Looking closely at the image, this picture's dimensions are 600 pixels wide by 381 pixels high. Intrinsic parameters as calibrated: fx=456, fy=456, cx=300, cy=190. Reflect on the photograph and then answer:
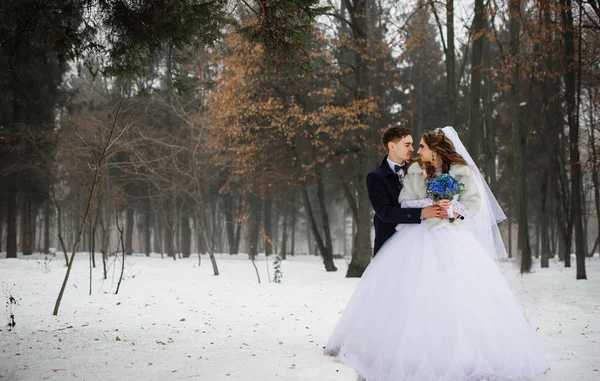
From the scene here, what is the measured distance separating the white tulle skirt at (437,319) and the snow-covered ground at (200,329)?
0.43 metres

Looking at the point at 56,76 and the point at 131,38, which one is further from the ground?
the point at 56,76

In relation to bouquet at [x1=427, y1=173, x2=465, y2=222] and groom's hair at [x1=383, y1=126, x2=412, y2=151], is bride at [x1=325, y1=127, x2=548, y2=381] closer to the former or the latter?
bouquet at [x1=427, y1=173, x2=465, y2=222]

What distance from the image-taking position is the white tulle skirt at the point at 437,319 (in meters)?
4.07

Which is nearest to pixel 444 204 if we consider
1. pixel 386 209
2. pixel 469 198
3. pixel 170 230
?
pixel 469 198

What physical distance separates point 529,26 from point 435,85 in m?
14.1

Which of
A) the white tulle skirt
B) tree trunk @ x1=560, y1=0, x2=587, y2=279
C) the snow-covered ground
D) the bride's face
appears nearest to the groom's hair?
the bride's face

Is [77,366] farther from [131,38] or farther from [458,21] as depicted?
[458,21]

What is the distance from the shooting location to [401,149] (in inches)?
195

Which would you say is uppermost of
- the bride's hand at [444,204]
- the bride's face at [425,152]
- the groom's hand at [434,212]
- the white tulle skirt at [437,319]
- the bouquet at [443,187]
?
the bride's face at [425,152]

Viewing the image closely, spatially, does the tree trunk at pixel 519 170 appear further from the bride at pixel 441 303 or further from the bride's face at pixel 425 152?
the bride's face at pixel 425 152

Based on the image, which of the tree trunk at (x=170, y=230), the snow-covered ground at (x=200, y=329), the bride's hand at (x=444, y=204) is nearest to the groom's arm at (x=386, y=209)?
the bride's hand at (x=444, y=204)

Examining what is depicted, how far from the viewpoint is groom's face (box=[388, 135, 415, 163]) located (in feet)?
16.1

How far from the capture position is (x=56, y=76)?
2477 cm

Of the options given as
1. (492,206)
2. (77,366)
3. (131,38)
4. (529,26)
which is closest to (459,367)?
(492,206)
